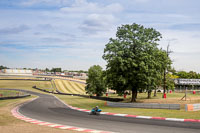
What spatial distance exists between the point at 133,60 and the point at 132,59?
0.96 m

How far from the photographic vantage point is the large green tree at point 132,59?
36.6 m

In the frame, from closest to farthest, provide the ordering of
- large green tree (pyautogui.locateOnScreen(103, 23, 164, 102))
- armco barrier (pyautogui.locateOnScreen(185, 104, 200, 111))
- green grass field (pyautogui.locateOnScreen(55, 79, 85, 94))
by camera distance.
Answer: armco barrier (pyautogui.locateOnScreen(185, 104, 200, 111)) → large green tree (pyautogui.locateOnScreen(103, 23, 164, 102)) → green grass field (pyautogui.locateOnScreen(55, 79, 85, 94))

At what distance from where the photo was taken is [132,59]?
3769 centimetres

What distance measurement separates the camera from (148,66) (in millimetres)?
37625

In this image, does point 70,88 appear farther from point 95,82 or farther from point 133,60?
point 133,60

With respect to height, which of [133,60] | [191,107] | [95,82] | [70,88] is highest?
[133,60]

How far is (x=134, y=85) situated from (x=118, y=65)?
15.3 ft

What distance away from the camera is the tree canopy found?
3659 cm

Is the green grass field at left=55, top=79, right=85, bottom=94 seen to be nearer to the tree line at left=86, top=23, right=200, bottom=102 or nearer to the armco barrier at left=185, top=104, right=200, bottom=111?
the tree line at left=86, top=23, right=200, bottom=102

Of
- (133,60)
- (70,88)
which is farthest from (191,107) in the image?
(70,88)

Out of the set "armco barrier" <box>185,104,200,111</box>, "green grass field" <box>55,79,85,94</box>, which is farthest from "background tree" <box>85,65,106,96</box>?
"armco barrier" <box>185,104,200,111</box>

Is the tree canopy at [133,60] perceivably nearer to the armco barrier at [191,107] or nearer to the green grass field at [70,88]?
the armco barrier at [191,107]

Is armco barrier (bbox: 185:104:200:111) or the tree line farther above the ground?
the tree line

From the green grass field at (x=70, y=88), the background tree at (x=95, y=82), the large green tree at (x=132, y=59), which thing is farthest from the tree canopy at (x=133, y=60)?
the green grass field at (x=70, y=88)
